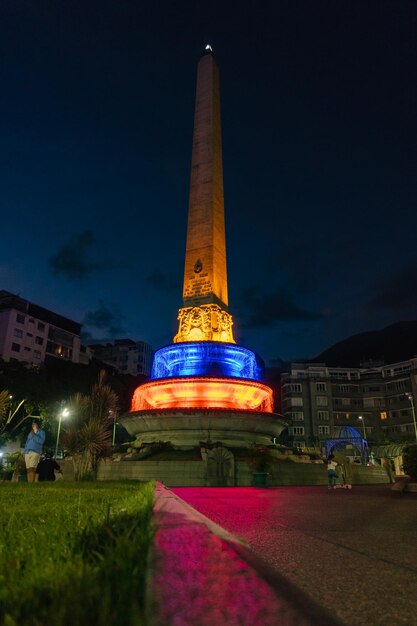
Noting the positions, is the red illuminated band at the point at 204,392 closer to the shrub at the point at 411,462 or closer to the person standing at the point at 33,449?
the shrub at the point at 411,462

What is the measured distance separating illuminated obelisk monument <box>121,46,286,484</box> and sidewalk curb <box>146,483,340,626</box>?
18404 mm

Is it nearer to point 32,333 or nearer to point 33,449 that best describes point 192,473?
point 33,449

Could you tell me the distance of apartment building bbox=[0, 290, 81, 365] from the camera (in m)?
72.1

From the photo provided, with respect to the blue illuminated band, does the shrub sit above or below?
below

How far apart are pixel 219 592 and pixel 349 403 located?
274 ft

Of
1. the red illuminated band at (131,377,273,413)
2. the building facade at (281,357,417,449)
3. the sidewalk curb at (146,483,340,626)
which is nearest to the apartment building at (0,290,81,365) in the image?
the building facade at (281,357,417,449)

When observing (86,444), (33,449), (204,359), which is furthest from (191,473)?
(204,359)

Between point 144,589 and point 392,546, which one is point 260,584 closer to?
point 144,589

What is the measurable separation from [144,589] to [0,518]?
335 centimetres

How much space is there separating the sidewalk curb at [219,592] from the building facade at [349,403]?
7606cm

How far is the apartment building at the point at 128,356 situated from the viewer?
108125 millimetres

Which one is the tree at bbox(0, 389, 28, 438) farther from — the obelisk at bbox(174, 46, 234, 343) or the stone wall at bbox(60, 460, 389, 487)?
the obelisk at bbox(174, 46, 234, 343)

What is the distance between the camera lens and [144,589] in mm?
1495

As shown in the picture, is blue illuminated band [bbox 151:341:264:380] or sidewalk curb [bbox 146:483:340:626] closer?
sidewalk curb [bbox 146:483:340:626]
